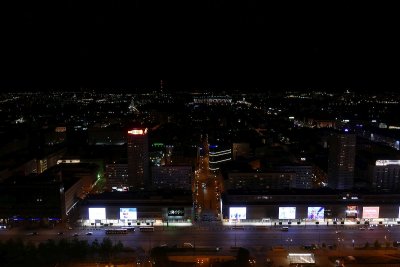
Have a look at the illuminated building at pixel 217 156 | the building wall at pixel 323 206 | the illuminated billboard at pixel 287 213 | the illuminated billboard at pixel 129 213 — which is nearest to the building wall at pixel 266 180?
the building wall at pixel 323 206

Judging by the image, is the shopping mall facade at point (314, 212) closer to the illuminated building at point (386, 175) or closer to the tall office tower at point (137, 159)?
the illuminated building at point (386, 175)

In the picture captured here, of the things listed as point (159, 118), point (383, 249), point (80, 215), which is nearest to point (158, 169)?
point (80, 215)

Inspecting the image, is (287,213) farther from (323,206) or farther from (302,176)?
(302,176)

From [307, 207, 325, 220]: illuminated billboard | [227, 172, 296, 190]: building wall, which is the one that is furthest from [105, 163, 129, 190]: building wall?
[307, 207, 325, 220]: illuminated billboard

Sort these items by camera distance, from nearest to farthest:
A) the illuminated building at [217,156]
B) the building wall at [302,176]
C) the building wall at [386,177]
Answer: the building wall at [386,177] < the building wall at [302,176] < the illuminated building at [217,156]

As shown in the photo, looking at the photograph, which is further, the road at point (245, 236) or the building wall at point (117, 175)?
the building wall at point (117, 175)

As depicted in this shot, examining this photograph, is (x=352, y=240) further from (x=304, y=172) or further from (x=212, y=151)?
(x=212, y=151)

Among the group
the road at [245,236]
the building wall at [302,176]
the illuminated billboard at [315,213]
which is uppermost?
the building wall at [302,176]

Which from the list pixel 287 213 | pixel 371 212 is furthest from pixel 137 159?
pixel 371 212
